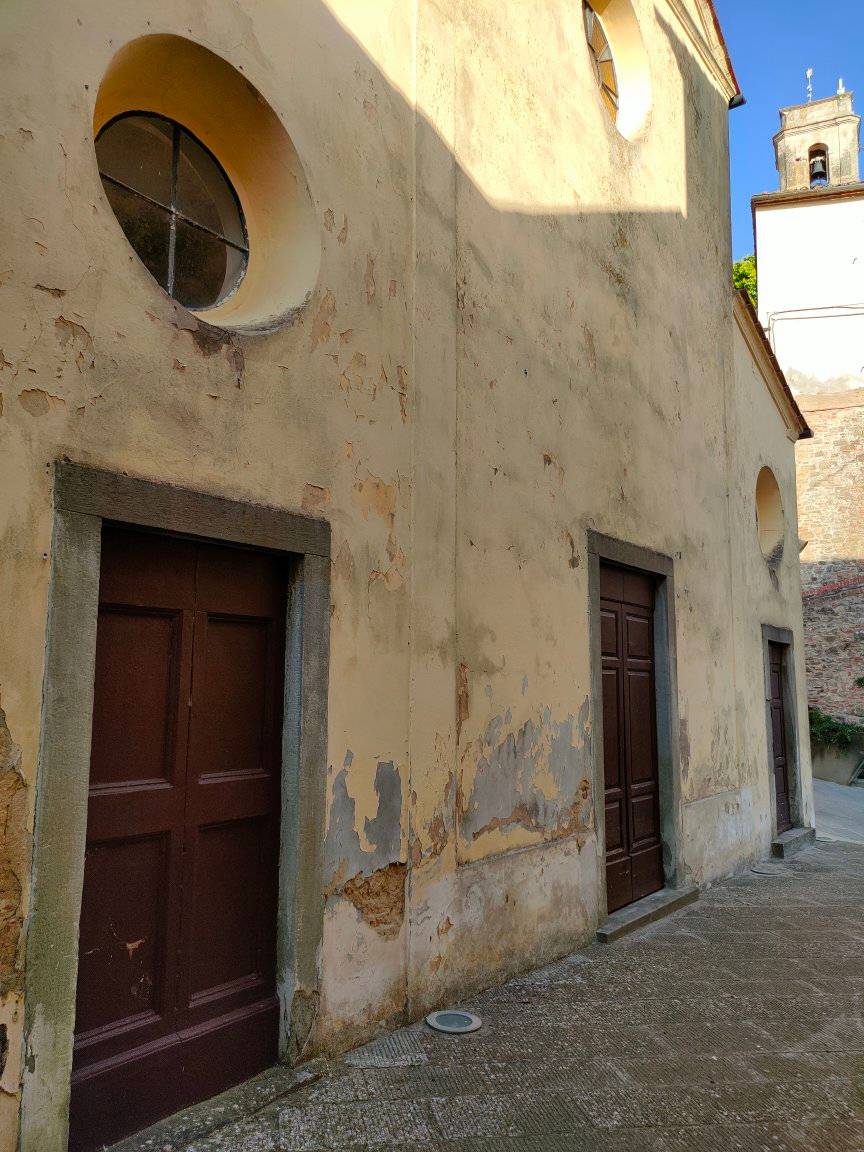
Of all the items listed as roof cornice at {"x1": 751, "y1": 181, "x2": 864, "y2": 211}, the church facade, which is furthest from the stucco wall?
roof cornice at {"x1": 751, "y1": 181, "x2": 864, "y2": 211}

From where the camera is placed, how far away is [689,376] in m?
7.16

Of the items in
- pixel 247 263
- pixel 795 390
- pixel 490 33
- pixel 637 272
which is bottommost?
pixel 247 263

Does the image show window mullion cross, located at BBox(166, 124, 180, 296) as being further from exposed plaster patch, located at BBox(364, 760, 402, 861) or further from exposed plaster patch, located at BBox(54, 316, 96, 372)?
exposed plaster patch, located at BBox(364, 760, 402, 861)

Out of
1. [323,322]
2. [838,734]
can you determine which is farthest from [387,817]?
[838,734]

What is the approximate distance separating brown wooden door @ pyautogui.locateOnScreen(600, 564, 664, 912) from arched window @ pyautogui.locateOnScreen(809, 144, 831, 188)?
2901cm

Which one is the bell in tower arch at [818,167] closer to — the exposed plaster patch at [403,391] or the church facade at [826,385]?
the church facade at [826,385]

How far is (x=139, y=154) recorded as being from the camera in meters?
3.10

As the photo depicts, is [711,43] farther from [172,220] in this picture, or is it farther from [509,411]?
[172,220]

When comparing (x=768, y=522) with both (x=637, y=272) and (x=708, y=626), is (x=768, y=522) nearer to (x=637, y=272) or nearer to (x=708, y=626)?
(x=708, y=626)

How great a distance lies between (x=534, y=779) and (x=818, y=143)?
31.6 metres

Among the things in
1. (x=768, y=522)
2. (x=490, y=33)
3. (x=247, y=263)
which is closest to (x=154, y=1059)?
(x=247, y=263)

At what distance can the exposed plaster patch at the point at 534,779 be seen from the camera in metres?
4.14

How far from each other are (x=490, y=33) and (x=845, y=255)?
2121cm

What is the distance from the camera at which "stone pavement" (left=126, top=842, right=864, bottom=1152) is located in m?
2.71
